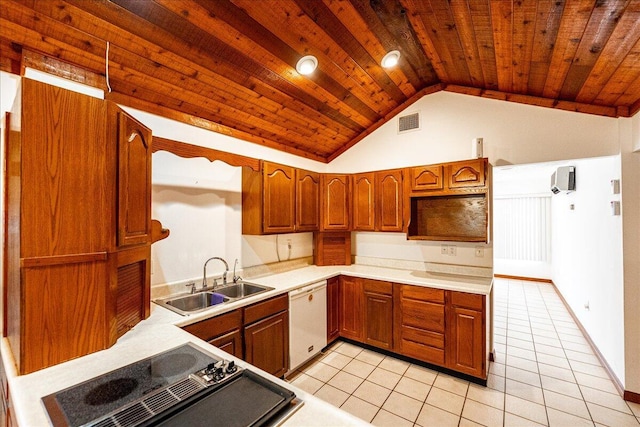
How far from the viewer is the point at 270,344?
2418 millimetres

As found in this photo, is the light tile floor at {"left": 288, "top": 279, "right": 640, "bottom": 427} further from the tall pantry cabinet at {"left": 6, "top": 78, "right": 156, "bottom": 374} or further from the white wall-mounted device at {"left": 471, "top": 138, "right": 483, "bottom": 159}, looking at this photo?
the white wall-mounted device at {"left": 471, "top": 138, "right": 483, "bottom": 159}

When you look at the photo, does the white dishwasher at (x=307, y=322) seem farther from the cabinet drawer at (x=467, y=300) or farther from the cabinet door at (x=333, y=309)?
the cabinet drawer at (x=467, y=300)

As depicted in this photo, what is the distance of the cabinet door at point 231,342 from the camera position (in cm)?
203

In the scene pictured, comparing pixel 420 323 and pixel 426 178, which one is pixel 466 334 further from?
pixel 426 178

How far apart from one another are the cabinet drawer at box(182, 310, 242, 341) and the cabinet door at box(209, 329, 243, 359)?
0.11 ft

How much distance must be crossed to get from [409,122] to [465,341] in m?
2.49

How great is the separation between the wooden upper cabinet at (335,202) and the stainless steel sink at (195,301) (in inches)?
59.6

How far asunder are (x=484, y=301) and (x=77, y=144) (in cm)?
306

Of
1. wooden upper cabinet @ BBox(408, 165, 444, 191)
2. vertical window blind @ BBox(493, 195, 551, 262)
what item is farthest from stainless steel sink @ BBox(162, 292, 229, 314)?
vertical window blind @ BBox(493, 195, 551, 262)

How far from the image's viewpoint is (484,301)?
2490 millimetres

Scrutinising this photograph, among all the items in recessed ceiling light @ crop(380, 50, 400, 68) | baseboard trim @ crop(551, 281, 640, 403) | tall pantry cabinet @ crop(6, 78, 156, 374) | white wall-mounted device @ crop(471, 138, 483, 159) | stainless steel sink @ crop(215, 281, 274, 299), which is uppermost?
recessed ceiling light @ crop(380, 50, 400, 68)

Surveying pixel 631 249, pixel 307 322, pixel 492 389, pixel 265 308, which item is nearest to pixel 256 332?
pixel 265 308

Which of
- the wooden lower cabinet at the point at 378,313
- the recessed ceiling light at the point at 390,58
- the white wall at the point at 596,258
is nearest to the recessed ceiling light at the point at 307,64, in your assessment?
the recessed ceiling light at the point at 390,58

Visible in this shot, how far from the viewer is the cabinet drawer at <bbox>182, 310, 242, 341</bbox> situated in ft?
6.23
